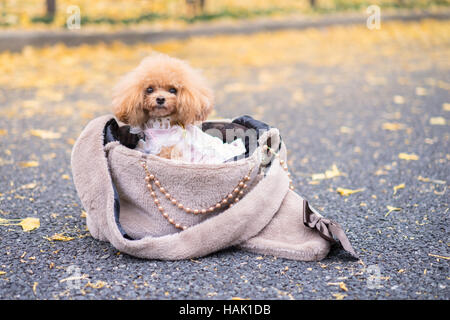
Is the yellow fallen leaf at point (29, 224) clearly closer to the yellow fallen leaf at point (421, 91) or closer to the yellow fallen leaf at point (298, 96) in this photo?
the yellow fallen leaf at point (298, 96)

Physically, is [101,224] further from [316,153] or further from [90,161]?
[316,153]

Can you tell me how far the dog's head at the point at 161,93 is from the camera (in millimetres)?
2727

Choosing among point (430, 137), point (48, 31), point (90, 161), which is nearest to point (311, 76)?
point (430, 137)

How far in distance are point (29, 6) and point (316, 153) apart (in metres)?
8.56

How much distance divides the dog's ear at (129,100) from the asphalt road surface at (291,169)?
70 cm

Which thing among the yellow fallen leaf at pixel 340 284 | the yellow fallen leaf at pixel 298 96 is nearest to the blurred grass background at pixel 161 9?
the yellow fallen leaf at pixel 298 96

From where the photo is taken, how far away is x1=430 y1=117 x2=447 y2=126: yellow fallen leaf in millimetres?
5242

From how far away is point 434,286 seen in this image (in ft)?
7.58

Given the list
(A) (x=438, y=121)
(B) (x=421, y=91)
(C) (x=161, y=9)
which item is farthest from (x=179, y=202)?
(C) (x=161, y=9)

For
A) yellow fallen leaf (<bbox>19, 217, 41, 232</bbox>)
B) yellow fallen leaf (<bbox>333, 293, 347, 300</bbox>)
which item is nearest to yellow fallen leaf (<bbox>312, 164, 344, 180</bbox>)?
yellow fallen leaf (<bbox>333, 293, 347, 300</bbox>)

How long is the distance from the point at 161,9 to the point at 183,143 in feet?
33.8

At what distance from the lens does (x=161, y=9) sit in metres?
12.4

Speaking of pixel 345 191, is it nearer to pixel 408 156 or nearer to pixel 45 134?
pixel 408 156

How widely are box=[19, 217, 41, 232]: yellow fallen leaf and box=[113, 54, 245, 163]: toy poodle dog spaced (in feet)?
2.44
